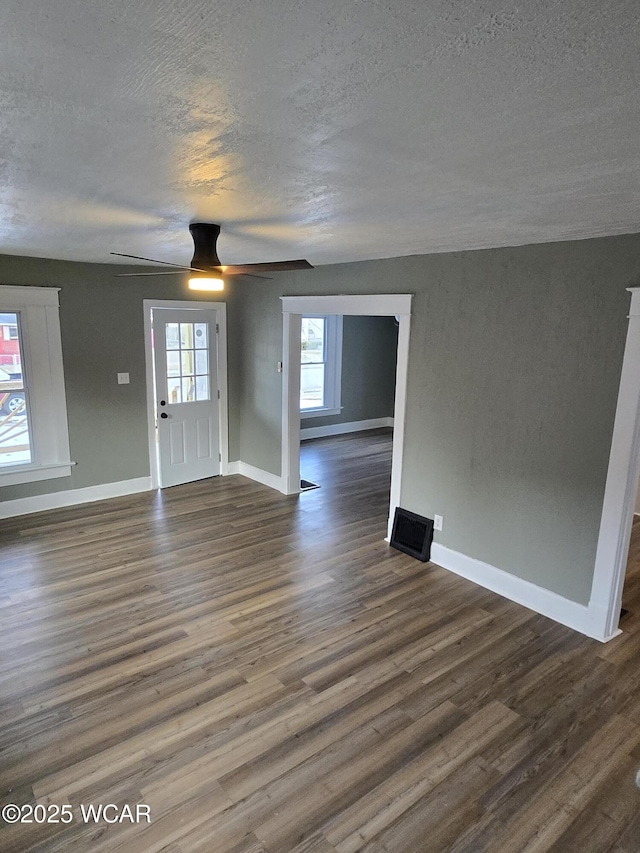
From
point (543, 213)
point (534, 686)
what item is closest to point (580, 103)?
point (543, 213)

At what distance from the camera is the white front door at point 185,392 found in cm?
561

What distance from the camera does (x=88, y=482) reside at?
210 inches

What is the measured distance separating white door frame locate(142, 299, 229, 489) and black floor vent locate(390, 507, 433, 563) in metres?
2.67

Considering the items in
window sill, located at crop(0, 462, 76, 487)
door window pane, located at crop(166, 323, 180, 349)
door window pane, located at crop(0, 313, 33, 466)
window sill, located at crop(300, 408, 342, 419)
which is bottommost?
window sill, located at crop(0, 462, 76, 487)

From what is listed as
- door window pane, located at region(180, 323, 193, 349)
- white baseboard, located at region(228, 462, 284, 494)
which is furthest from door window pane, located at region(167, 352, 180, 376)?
white baseboard, located at region(228, 462, 284, 494)

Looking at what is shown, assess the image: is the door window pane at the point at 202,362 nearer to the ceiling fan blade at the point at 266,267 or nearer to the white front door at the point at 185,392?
the white front door at the point at 185,392

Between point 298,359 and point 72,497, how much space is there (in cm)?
277

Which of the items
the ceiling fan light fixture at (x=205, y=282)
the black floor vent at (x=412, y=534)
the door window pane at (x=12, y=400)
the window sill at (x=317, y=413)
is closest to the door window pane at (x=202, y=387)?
the door window pane at (x=12, y=400)

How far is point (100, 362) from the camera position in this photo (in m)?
5.20

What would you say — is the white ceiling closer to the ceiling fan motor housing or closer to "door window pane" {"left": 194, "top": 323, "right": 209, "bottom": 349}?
the ceiling fan motor housing

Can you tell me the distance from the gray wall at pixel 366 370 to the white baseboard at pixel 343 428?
0.21ft

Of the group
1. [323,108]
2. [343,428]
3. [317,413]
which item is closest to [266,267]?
[323,108]

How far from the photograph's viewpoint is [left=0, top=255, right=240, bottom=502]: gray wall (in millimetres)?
4898

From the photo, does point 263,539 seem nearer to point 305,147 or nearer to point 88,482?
point 88,482
